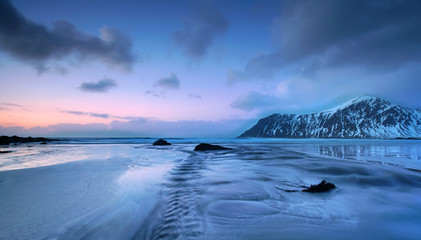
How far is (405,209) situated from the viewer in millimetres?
3426

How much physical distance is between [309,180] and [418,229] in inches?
128

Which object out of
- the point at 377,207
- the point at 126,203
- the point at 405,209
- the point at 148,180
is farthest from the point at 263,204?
the point at 148,180

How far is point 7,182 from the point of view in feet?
17.8

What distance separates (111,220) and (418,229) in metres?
4.89

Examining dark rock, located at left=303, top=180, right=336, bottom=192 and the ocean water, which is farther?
dark rock, located at left=303, top=180, right=336, bottom=192

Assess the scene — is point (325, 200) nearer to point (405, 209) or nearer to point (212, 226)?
point (405, 209)

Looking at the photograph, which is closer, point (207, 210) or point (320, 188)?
point (207, 210)

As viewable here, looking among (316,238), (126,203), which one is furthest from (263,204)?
(126,203)

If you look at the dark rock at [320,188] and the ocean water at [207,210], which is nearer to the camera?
the ocean water at [207,210]

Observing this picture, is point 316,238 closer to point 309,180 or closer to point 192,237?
point 192,237

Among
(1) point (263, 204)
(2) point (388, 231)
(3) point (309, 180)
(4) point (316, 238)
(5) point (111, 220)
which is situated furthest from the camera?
(3) point (309, 180)

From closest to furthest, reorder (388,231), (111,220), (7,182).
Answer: (388,231), (111,220), (7,182)

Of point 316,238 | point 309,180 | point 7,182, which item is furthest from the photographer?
point 309,180

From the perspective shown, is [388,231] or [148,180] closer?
[388,231]
